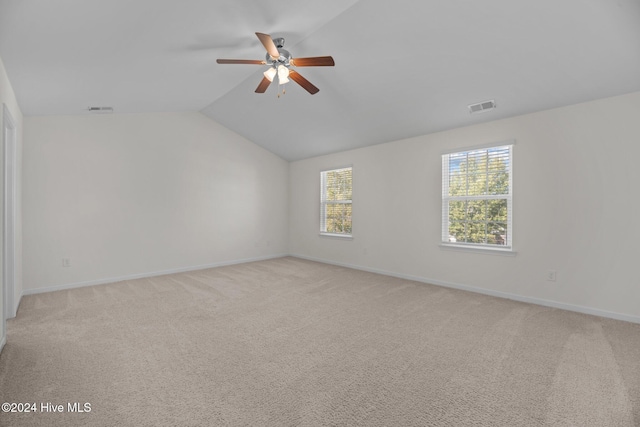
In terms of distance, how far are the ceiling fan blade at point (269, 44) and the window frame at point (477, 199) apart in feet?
9.75

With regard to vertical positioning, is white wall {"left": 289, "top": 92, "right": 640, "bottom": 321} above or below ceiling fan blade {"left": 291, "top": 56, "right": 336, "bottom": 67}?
below

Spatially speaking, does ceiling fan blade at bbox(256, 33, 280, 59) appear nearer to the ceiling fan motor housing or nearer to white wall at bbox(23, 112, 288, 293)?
the ceiling fan motor housing

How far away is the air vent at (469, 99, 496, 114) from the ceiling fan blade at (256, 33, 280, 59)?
2.57 m

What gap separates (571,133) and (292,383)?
155 inches

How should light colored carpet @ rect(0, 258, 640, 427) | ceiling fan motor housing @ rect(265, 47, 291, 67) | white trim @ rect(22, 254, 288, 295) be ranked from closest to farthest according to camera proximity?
light colored carpet @ rect(0, 258, 640, 427) < ceiling fan motor housing @ rect(265, 47, 291, 67) < white trim @ rect(22, 254, 288, 295)

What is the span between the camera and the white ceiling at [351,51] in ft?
7.27

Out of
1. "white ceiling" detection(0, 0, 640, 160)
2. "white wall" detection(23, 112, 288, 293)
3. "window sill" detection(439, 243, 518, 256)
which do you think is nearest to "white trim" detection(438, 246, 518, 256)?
"window sill" detection(439, 243, 518, 256)

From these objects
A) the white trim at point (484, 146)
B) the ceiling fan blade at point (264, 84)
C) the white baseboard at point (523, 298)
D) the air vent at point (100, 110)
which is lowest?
the white baseboard at point (523, 298)

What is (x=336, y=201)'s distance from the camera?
20.3 ft

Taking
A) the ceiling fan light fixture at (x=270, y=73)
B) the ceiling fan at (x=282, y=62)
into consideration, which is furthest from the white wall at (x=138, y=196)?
the ceiling fan light fixture at (x=270, y=73)

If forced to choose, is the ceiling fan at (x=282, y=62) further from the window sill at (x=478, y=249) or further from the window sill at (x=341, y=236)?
the window sill at (x=341, y=236)

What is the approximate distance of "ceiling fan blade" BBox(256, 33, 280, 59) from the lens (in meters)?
2.27

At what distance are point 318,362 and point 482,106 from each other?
3.52 meters

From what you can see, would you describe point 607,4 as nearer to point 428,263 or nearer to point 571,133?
point 571,133
